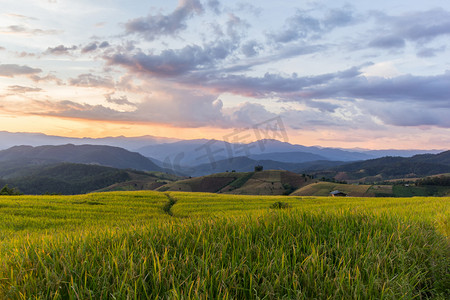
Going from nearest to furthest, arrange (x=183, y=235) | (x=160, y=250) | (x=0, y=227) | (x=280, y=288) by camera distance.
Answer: (x=280, y=288) → (x=160, y=250) → (x=183, y=235) → (x=0, y=227)

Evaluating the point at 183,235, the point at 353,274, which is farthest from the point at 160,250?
the point at 353,274

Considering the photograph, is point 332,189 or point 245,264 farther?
point 332,189

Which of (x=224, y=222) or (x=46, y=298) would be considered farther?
(x=224, y=222)

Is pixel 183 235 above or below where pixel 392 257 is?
above

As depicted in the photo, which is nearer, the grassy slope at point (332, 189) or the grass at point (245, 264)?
the grass at point (245, 264)

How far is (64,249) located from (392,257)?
6.11m

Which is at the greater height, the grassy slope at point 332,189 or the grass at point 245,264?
the grass at point 245,264

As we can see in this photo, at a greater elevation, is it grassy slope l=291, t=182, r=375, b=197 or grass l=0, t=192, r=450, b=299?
grass l=0, t=192, r=450, b=299

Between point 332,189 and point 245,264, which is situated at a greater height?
point 245,264

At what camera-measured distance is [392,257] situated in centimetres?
489

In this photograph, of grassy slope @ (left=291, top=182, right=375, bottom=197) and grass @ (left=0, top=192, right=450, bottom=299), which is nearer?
grass @ (left=0, top=192, right=450, bottom=299)

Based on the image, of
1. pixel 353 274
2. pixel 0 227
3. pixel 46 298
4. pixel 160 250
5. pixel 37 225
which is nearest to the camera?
pixel 46 298

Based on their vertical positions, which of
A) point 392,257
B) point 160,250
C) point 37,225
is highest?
point 160,250

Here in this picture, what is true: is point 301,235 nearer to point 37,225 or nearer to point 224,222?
point 224,222
